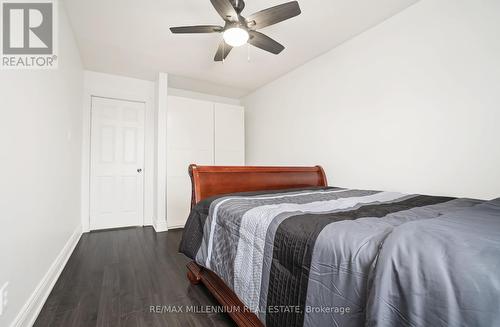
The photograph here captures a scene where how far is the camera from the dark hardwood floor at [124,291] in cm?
133

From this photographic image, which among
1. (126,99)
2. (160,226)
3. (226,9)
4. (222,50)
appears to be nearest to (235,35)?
(226,9)

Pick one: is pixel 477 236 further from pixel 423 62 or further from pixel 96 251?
pixel 96 251

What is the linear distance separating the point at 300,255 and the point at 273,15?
1707 mm

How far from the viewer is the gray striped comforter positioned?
667 mm

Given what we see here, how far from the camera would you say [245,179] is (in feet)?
6.79

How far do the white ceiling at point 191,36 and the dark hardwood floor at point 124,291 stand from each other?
239cm

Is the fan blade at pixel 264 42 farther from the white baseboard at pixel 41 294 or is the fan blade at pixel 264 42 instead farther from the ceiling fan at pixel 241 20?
the white baseboard at pixel 41 294

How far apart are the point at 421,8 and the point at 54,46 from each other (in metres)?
3.15

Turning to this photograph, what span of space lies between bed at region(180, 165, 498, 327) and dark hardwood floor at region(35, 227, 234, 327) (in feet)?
0.62

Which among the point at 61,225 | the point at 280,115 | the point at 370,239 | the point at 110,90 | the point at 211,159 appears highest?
the point at 110,90

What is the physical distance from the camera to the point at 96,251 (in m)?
2.39

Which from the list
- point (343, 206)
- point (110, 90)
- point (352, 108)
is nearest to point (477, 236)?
point (343, 206)

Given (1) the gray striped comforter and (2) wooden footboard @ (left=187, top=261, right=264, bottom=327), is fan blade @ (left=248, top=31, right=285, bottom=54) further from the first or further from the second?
(2) wooden footboard @ (left=187, top=261, right=264, bottom=327)

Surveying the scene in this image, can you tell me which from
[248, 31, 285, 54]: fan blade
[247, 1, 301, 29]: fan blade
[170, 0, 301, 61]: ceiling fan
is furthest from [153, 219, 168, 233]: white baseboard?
[247, 1, 301, 29]: fan blade
